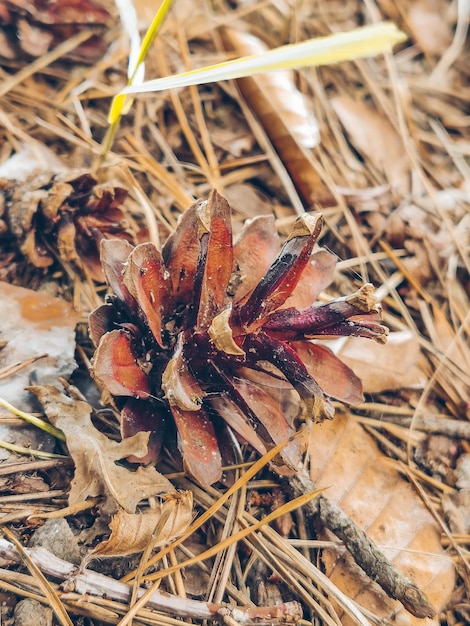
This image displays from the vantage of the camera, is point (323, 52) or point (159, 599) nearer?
point (323, 52)

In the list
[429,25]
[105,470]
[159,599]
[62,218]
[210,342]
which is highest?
[429,25]

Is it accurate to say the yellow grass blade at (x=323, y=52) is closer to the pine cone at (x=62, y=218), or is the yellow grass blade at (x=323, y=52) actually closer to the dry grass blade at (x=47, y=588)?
the pine cone at (x=62, y=218)

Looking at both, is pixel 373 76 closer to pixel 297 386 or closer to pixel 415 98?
pixel 415 98

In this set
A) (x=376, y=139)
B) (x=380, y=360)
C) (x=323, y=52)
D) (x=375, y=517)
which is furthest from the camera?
(x=376, y=139)

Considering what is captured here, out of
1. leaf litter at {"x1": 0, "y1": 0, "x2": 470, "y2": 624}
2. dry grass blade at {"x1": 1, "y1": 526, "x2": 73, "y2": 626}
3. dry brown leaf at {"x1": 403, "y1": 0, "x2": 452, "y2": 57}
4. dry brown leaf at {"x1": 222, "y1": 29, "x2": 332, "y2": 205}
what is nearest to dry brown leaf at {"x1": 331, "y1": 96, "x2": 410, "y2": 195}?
leaf litter at {"x1": 0, "y1": 0, "x2": 470, "y2": 624}

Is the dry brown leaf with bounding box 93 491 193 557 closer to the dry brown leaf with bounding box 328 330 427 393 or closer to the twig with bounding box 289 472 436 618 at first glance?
the twig with bounding box 289 472 436 618

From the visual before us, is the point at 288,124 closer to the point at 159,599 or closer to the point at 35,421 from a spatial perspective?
the point at 35,421

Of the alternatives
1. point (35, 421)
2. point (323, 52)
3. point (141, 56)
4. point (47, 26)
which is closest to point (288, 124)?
point (141, 56)

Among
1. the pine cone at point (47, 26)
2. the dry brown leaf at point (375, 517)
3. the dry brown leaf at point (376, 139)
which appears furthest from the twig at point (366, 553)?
the pine cone at point (47, 26)
